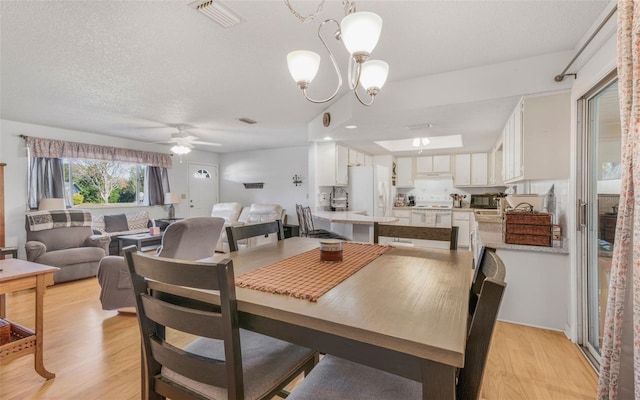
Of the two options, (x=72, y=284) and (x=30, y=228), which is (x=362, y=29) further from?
(x=30, y=228)

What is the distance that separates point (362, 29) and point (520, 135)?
7.12 ft

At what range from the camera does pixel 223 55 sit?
7.55 feet

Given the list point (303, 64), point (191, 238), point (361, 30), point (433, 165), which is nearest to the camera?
point (361, 30)

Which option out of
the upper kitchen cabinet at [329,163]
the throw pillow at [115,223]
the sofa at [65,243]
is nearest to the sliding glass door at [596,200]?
the upper kitchen cabinet at [329,163]

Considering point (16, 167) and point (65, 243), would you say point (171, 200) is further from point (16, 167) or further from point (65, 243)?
point (16, 167)

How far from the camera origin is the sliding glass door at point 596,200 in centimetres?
186

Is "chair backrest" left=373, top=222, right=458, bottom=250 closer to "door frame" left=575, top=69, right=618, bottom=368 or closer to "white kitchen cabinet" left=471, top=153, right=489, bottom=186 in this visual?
"door frame" left=575, top=69, right=618, bottom=368

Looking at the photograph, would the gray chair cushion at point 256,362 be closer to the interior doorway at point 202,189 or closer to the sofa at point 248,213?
the sofa at point 248,213

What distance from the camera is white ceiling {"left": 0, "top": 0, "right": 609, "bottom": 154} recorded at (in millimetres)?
1757

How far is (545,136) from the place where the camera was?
7.91 ft

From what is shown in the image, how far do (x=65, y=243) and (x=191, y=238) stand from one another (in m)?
2.96

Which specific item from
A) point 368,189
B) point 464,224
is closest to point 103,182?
point 368,189

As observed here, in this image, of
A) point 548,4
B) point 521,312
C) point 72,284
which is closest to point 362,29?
point 548,4

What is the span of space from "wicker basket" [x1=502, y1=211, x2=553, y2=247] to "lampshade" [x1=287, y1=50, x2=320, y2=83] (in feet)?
7.00
